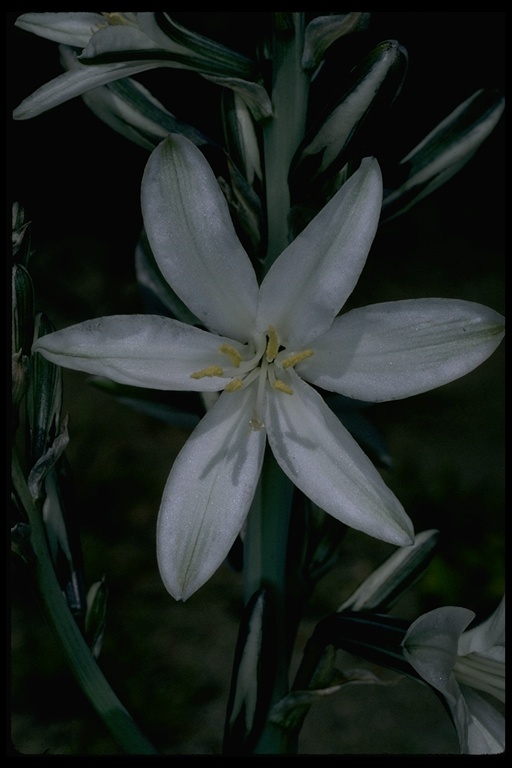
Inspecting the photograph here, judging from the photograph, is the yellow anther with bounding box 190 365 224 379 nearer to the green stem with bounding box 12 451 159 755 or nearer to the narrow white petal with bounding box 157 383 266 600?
the narrow white petal with bounding box 157 383 266 600

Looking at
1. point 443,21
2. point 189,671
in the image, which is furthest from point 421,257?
point 189,671

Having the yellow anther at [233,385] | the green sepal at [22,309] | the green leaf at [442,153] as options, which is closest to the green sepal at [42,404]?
the green sepal at [22,309]

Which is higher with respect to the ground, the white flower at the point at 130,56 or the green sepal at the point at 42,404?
the white flower at the point at 130,56

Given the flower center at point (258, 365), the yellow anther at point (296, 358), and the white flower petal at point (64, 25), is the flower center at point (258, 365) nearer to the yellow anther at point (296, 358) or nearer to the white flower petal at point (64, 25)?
the yellow anther at point (296, 358)

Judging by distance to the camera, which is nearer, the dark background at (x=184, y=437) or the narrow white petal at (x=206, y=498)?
the narrow white petal at (x=206, y=498)

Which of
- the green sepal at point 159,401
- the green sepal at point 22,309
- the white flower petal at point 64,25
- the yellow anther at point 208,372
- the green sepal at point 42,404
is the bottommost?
the green sepal at point 159,401

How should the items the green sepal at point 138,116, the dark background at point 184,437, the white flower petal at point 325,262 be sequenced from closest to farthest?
1. the white flower petal at point 325,262
2. the green sepal at point 138,116
3. the dark background at point 184,437

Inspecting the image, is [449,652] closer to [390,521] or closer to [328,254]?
[390,521]

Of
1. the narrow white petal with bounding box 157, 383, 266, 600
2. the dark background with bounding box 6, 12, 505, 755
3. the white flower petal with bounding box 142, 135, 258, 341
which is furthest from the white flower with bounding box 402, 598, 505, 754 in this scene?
the dark background with bounding box 6, 12, 505, 755
